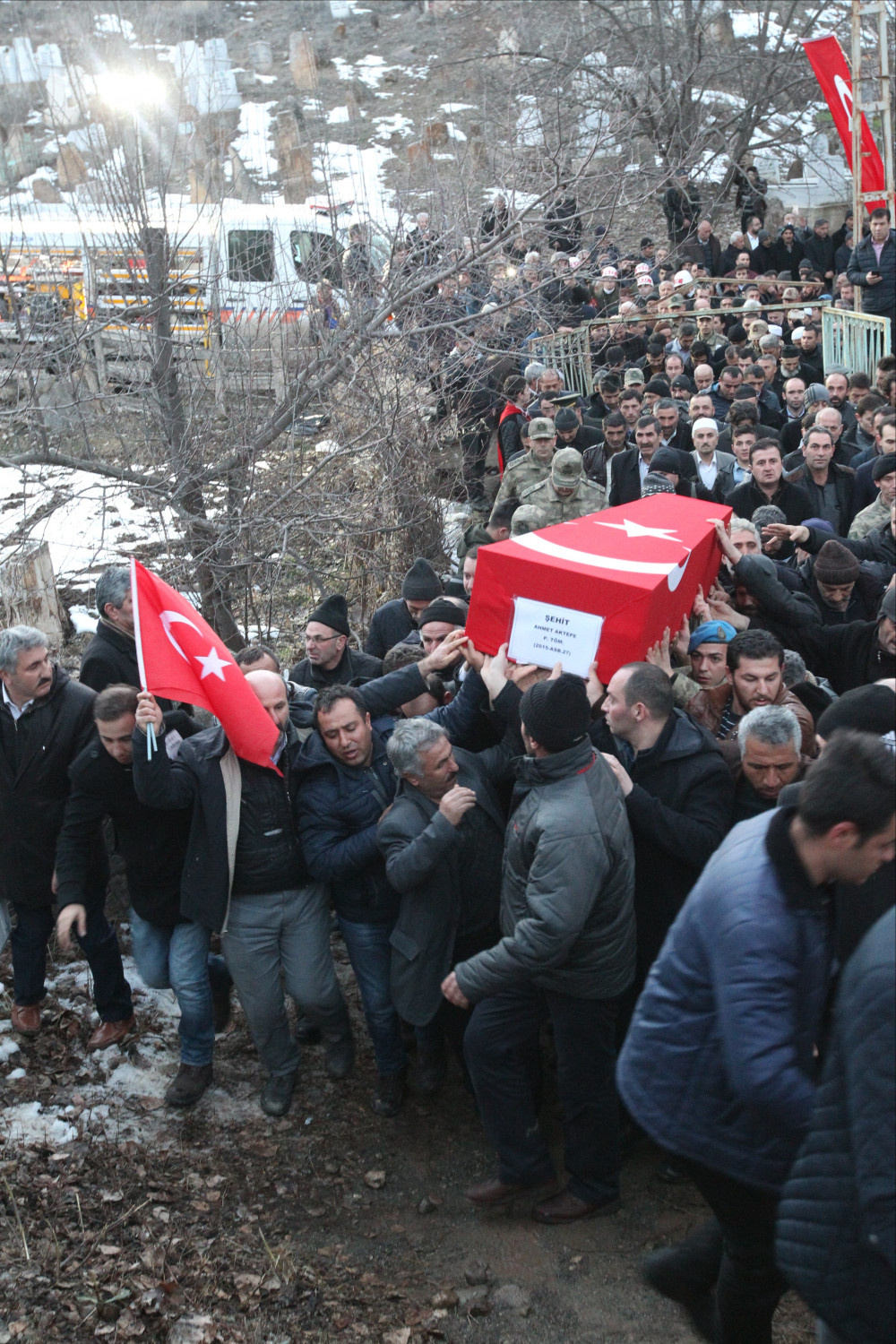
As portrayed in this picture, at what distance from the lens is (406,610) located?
596cm

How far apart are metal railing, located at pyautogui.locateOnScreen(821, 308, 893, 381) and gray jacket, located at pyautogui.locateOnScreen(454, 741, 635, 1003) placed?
847 centimetres

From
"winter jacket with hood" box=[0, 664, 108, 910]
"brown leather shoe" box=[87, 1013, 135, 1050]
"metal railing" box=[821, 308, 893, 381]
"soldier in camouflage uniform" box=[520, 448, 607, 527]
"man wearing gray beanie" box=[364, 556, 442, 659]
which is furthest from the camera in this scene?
"metal railing" box=[821, 308, 893, 381]

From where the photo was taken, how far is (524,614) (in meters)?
4.29

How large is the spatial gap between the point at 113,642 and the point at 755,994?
3.59 meters

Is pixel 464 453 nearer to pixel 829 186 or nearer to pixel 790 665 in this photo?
pixel 790 665

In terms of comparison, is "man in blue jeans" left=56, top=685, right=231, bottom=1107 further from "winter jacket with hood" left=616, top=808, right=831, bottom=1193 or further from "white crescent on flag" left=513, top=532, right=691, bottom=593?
"winter jacket with hood" left=616, top=808, right=831, bottom=1193

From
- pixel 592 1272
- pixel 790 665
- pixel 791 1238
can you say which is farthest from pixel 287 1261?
pixel 790 665

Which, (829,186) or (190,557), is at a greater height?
(829,186)

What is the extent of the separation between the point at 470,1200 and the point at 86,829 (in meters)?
1.90

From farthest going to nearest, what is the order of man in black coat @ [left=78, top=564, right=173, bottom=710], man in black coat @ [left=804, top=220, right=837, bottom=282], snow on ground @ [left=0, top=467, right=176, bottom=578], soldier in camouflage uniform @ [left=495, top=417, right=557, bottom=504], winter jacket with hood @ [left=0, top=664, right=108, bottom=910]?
man in black coat @ [left=804, top=220, right=837, bottom=282] < soldier in camouflage uniform @ [left=495, top=417, right=557, bottom=504] < snow on ground @ [left=0, top=467, right=176, bottom=578] < man in black coat @ [left=78, top=564, right=173, bottom=710] < winter jacket with hood @ [left=0, top=664, right=108, bottom=910]

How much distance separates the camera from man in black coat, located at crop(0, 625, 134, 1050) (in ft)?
14.7

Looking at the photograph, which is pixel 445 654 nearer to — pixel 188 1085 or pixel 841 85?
pixel 188 1085

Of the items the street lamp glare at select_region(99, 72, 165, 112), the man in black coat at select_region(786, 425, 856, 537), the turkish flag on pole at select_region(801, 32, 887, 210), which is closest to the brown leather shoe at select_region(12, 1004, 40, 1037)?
the man in black coat at select_region(786, 425, 856, 537)

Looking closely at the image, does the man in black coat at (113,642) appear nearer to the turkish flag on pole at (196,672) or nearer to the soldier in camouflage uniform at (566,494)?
the turkish flag on pole at (196,672)
